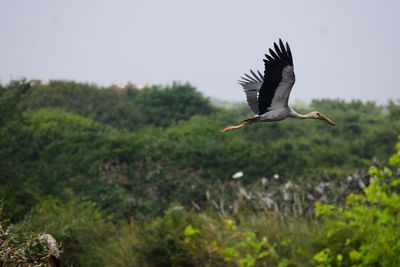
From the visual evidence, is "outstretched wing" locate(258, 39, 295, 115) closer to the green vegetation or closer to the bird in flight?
the bird in flight

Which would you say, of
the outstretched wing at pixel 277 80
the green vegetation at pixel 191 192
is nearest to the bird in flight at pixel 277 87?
the outstretched wing at pixel 277 80

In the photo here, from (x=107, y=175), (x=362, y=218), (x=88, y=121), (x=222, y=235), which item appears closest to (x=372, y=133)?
(x=88, y=121)

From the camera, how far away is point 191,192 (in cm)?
1778

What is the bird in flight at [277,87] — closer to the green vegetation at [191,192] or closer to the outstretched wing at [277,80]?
the outstretched wing at [277,80]

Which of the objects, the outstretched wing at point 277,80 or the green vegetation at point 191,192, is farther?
the green vegetation at point 191,192

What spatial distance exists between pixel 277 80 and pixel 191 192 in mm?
12604

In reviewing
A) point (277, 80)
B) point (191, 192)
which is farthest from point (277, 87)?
point (191, 192)

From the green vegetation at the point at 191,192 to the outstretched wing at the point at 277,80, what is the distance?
2.24 metres

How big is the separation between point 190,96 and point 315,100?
39.7 feet

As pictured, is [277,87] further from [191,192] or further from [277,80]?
[191,192]

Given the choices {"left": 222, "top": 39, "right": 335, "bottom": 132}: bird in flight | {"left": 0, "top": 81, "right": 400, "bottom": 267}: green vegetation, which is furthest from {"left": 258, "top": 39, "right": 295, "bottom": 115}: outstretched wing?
{"left": 0, "top": 81, "right": 400, "bottom": 267}: green vegetation

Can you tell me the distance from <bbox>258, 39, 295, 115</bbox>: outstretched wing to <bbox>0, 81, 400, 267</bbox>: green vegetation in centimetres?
224

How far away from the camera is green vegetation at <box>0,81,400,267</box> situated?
9344mm

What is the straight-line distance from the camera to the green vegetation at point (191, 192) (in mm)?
9344
